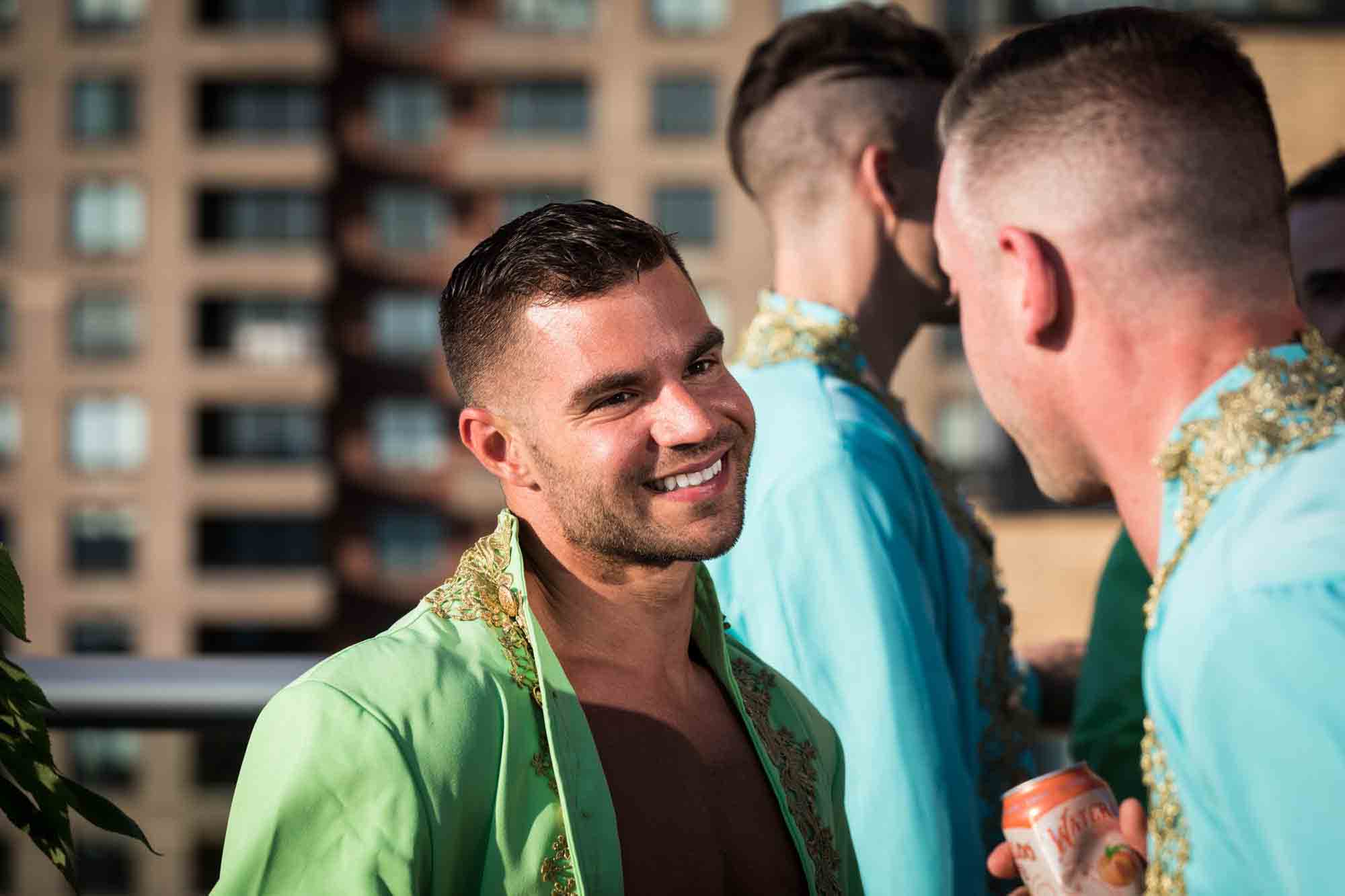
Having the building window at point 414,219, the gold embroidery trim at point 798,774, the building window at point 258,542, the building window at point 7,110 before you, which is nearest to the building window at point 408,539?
the building window at point 258,542

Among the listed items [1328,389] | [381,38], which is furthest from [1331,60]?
[381,38]

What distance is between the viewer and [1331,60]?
12656 millimetres

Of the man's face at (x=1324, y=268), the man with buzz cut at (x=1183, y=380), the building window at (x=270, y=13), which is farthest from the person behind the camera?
the building window at (x=270, y=13)

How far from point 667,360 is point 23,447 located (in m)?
49.5

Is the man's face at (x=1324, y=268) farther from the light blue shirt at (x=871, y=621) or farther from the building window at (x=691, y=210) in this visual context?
the building window at (x=691, y=210)

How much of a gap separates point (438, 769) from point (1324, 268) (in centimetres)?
269

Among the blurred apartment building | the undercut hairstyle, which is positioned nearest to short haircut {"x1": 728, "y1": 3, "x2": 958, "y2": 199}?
the undercut hairstyle

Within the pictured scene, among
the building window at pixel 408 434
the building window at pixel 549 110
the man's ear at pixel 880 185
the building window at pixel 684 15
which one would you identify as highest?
the man's ear at pixel 880 185

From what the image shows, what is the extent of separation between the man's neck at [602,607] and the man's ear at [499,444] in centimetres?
8

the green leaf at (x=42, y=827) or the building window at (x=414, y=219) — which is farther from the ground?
the green leaf at (x=42, y=827)

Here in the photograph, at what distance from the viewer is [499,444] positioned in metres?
2.01

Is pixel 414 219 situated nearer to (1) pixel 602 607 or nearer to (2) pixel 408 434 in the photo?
(2) pixel 408 434

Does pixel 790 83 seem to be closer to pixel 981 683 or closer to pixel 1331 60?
pixel 981 683

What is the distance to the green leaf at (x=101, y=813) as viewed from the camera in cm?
173
